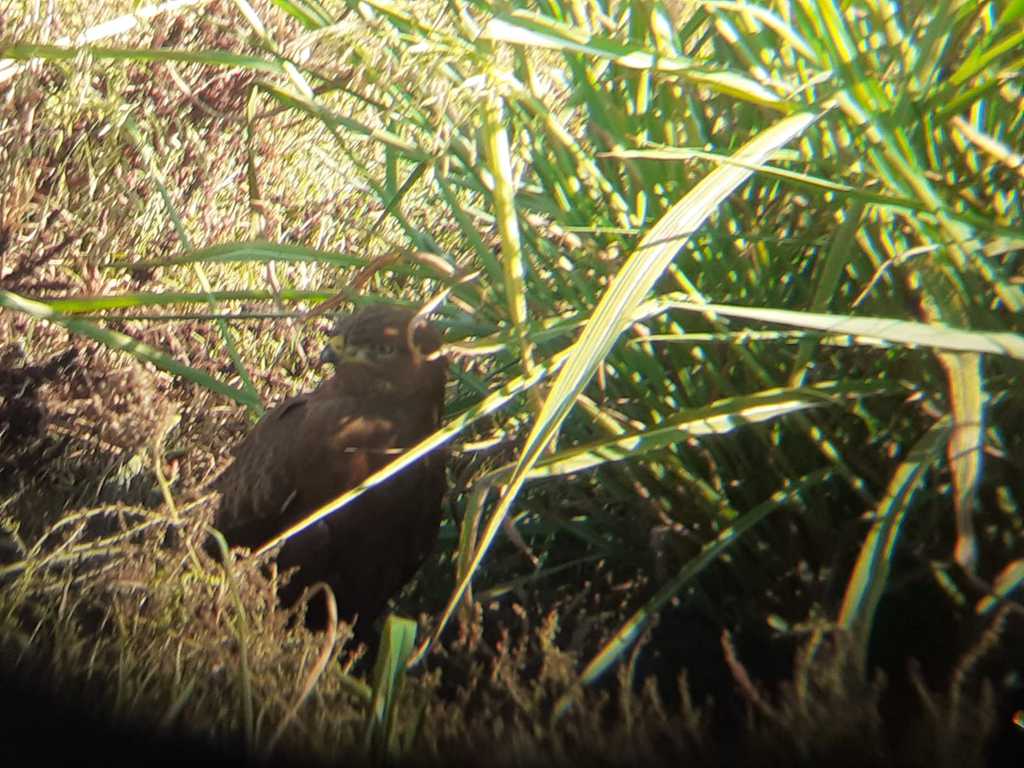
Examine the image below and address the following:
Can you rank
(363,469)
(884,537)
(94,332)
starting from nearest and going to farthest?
(884,537) < (94,332) < (363,469)

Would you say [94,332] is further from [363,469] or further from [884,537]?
[884,537]

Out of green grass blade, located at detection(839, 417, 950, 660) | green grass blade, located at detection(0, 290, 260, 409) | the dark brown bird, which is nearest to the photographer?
green grass blade, located at detection(839, 417, 950, 660)

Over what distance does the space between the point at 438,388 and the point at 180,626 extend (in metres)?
0.83

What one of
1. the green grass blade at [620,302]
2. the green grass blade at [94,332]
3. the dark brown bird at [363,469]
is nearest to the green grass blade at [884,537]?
the green grass blade at [620,302]

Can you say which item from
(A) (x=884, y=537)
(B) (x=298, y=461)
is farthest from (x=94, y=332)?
(A) (x=884, y=537)

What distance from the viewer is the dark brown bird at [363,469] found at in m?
2.66

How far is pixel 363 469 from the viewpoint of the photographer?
2662 mm

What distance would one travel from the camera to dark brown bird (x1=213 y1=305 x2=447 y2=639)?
2.66 m

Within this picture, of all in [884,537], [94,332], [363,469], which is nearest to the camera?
[884,537]

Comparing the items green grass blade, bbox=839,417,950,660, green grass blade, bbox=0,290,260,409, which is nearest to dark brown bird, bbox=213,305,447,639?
green grass blade, bbox=0,290,260,409

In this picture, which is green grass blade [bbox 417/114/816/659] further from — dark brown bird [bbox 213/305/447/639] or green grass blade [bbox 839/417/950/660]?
dark brown bird [bbox 213/305/447/639]

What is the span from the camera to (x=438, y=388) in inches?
107

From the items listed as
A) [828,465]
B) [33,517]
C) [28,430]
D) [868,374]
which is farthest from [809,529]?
[28,430]

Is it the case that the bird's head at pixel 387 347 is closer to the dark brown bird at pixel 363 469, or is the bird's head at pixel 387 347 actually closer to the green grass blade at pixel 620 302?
the dark brown bird at pixel 363 469
